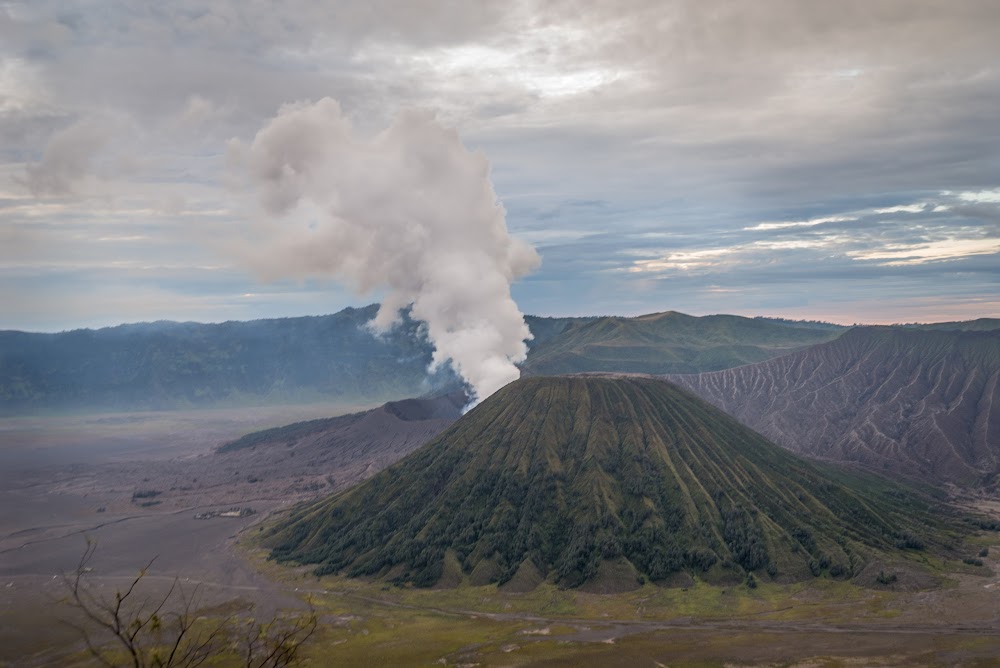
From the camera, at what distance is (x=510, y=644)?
103938mm

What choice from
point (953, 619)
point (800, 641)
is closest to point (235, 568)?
point (800, 641)

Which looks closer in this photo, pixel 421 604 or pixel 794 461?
pixel 421 604

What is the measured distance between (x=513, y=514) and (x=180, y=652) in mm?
68762

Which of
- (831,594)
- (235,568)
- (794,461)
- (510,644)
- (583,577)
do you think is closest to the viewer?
(510,644)

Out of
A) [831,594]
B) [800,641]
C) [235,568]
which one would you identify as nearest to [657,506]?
[831,594]

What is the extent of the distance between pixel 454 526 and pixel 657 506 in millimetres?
40424

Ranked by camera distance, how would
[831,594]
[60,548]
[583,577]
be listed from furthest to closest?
[60,548], [583,577], [831,594]

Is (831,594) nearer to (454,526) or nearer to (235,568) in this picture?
(454,526)

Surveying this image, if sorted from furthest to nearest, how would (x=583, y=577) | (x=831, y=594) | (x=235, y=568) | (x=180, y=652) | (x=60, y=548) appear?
1. (x=60, y=548)
2. (x=235, y=568)
3. (x=583, y=577)
4. (x=831, y=594)
5. (x=180, y=652)

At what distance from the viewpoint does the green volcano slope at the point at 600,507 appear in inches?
5315

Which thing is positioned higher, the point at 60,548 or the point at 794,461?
the point at 794,461

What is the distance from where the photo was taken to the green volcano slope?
5315 inches

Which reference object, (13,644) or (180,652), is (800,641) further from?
(13,644)

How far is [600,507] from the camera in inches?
5866
